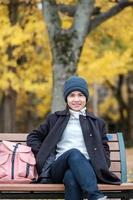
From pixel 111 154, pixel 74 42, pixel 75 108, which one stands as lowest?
pixel 111 154

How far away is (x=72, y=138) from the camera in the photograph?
610 centimetres

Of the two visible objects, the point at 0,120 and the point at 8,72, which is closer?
the point at 8,72

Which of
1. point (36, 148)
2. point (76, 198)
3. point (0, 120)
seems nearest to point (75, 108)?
point (36, 148)

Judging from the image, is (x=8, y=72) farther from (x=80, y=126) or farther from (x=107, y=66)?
(x=80, y=126)

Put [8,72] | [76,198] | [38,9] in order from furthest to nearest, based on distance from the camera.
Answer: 1. [8,72]
2. [38,9]
3. [76,198]

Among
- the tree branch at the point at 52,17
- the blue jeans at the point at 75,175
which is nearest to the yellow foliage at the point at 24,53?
the tree branch at the point at 52,17

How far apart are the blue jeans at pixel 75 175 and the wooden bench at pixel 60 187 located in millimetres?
136

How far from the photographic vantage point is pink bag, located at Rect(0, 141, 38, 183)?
599 cm

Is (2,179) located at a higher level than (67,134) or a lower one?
lower

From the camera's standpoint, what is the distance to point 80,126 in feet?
20.1

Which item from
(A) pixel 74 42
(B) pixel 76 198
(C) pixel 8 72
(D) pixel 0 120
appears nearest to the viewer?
(B) pixel 76 198

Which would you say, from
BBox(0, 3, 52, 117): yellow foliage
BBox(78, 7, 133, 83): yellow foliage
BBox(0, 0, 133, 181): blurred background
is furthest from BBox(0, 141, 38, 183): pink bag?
BBox(78, 7, 133, 83): yellow foliage

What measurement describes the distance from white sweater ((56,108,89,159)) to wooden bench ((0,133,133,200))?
1.37 feet

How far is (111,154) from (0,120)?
20.2m
